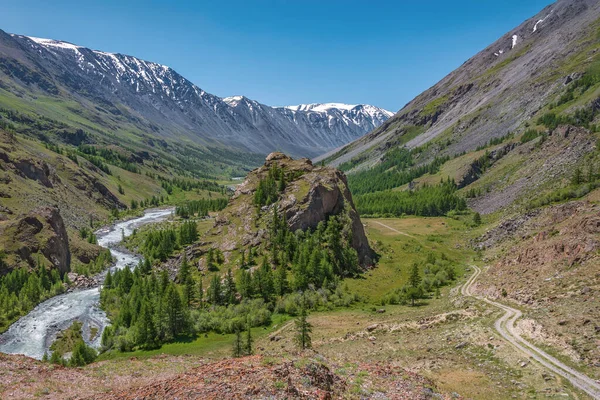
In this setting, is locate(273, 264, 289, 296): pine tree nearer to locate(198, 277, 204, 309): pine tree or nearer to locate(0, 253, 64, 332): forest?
locate(198, 277, 204, 309): pine tree

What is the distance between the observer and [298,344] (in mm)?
55531

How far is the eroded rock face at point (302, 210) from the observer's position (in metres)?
107

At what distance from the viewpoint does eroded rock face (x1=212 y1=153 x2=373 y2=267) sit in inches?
4218

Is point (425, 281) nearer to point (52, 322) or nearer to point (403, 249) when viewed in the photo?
point (403, 249)

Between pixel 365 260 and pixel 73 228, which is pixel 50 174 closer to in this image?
pixel 73 228

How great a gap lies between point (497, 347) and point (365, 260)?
67024 mm

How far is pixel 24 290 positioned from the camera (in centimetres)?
9062

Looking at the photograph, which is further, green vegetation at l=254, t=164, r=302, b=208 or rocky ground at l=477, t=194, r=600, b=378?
green vegetation at l=254, t=164, r=302, b=208

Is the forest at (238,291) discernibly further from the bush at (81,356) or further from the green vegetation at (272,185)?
the green vegetation at (272,185)

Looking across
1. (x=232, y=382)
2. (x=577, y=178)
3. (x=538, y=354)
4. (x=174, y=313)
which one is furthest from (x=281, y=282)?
(x=577, y=178)

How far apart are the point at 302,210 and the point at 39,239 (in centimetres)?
7925

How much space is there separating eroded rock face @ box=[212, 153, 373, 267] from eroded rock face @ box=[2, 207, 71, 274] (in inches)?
1914

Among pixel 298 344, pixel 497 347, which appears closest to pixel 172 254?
pixel 298 344

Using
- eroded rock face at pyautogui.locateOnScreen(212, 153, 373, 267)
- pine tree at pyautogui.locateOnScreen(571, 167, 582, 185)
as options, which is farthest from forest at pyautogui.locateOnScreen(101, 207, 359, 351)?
pine tree at pyautogui.locateOnScreen(571, 167, 582, 185)
